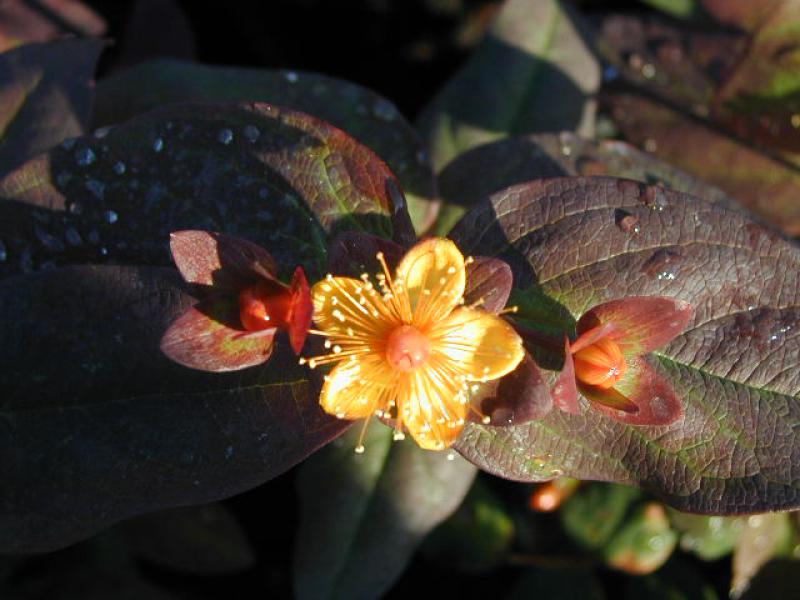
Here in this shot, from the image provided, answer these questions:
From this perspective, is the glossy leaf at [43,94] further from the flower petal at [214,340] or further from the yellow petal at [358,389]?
the yellow petal at [358,389]

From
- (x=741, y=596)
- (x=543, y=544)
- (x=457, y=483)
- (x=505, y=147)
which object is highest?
(x=505, y=147)

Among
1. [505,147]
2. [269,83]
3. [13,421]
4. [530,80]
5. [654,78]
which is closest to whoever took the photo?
[13,421]

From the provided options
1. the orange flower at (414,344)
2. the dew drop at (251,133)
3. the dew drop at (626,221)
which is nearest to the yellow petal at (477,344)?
the orange flower at (414,344)

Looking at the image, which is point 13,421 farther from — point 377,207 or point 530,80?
Result: point 530,80

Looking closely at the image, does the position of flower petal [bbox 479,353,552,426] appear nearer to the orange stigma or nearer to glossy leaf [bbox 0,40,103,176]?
the orange stigma

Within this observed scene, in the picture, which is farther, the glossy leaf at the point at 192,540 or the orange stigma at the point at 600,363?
the glossy leaf at the point at 192,540

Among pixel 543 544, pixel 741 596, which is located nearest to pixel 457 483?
pixel 543 544
